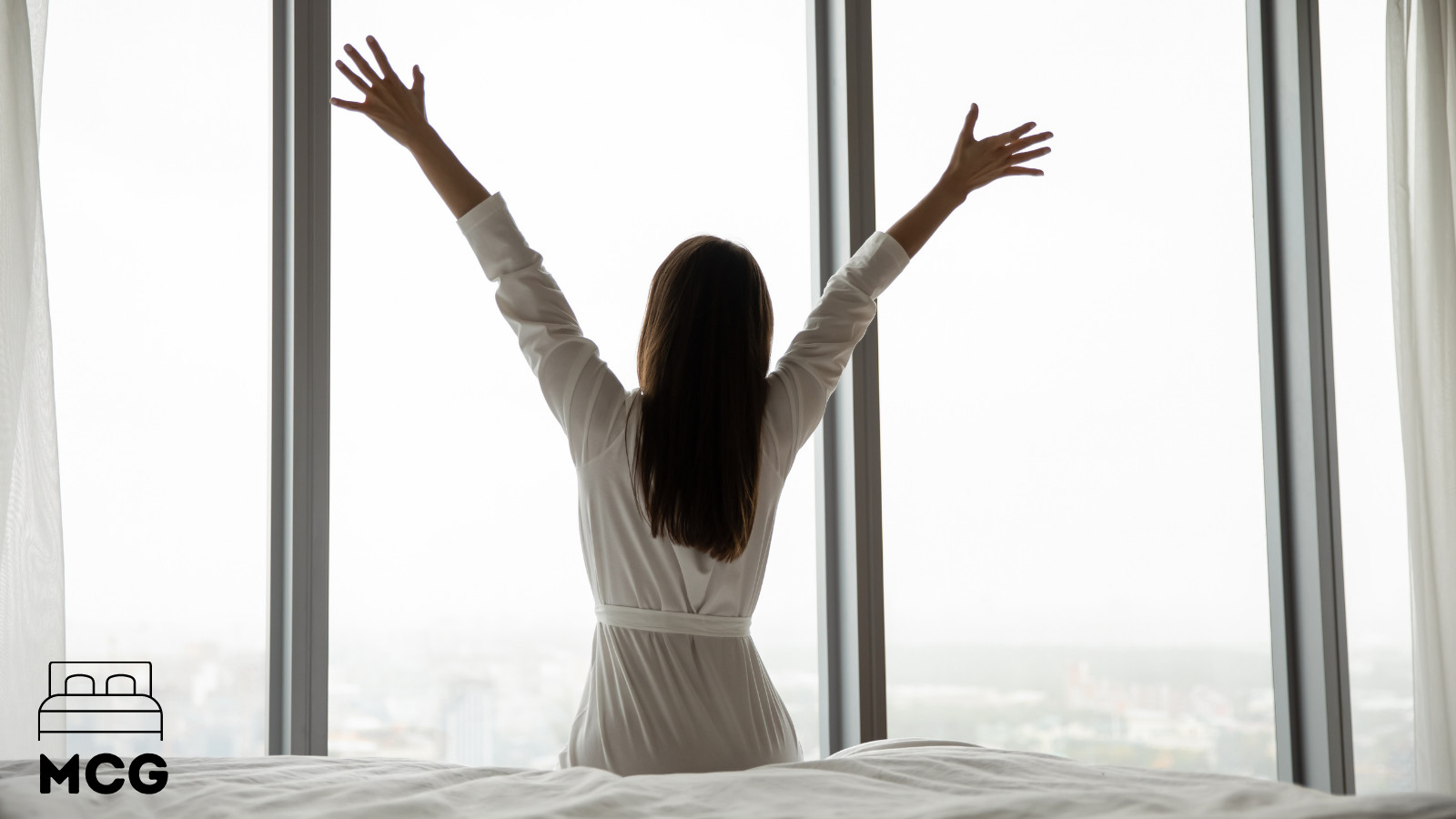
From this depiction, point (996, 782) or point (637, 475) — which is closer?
point (996, 782)

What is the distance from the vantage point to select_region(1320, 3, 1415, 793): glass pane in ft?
7.29

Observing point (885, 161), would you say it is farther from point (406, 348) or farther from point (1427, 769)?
point (1427, 769)

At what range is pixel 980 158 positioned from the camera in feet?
5.13

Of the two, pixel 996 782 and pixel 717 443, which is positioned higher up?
pixel 717 443

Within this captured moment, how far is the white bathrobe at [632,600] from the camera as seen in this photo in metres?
1.17

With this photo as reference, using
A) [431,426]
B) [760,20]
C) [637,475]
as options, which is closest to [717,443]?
[637,475]

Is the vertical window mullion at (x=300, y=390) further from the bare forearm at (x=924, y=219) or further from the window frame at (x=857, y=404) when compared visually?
the bare forearm at (x=924, y=219)

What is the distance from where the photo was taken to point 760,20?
210 cm

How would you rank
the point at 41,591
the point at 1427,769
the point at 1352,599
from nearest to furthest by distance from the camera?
the point at 41,591
the point at 1427,769
the point at 1352,599

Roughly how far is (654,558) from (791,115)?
47.3 inches

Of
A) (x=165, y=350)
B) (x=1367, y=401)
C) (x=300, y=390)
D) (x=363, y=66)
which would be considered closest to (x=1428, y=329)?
(x=1367, y=401)

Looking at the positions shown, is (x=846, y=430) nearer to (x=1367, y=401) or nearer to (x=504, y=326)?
(x=504, y=326)

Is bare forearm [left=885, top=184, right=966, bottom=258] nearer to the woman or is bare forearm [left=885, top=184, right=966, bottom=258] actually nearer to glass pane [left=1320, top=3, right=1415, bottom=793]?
the woman

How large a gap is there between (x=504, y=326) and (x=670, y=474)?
0.85 metres
